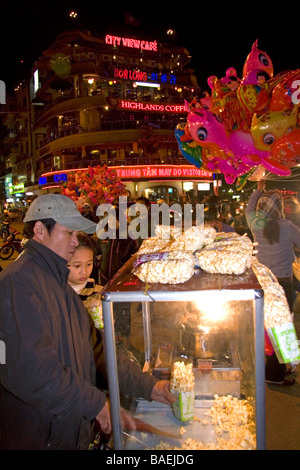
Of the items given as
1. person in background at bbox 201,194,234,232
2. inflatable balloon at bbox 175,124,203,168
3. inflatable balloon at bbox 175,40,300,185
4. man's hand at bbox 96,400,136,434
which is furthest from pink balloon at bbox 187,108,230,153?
man's hand at bbox 96,400,136,434

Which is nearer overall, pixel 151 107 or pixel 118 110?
pixel 151 107

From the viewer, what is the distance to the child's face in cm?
305

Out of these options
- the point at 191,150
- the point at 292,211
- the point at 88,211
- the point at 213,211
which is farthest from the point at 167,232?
the point at 88,211

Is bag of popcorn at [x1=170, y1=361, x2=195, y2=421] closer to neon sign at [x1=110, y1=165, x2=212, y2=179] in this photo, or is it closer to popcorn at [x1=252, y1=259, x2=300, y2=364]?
popcorn at [x1=252, y1=259, x2=300, y2=364]

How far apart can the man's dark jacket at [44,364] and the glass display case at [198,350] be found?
216 mm

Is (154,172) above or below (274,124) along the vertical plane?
above

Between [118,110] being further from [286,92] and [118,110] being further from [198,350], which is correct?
[198,350]

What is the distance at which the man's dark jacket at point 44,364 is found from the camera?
159 centimetres

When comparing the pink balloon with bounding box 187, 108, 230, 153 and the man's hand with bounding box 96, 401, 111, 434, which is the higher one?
the pink balloon with bounding box 187, 108, 230, 153

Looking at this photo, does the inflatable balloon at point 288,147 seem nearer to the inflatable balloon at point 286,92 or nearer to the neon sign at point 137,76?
the inflatable balloon at point 286,92

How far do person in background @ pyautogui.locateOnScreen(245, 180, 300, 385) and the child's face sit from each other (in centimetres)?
236

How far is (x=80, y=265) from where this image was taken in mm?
3078

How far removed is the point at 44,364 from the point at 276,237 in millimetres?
3584

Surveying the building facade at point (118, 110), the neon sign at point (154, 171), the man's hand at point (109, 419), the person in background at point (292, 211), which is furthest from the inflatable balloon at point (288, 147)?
the building facade at point (118, 110)
